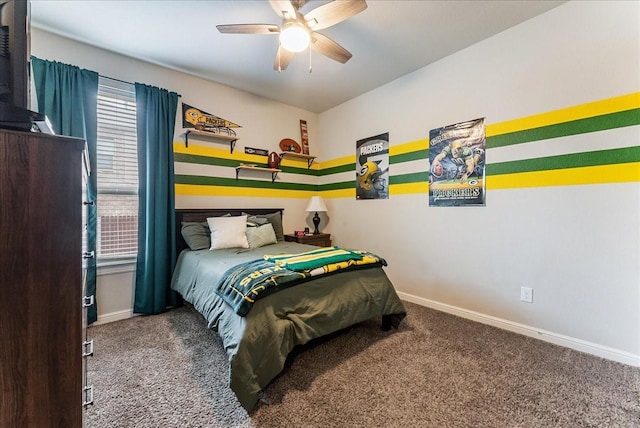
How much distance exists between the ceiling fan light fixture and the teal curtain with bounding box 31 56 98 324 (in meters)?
1.93

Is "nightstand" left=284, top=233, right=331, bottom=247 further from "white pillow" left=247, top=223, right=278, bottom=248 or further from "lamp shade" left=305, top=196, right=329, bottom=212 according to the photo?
"white pillow" left=247, top=223, right=278, bottom=248

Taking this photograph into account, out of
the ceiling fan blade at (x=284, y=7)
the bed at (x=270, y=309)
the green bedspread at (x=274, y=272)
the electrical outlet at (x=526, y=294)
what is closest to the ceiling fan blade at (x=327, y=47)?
the ceiling fan blade at (x=284, y=7)

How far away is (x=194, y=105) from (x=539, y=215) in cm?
364

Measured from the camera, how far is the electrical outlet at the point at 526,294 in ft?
7.37

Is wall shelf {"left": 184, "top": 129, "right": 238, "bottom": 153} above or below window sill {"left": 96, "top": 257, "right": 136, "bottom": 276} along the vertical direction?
above

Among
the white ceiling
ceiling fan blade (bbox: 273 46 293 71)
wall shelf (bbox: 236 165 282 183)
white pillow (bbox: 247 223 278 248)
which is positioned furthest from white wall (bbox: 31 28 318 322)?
ceiling fan blade (bbox: 273 46 293 71)

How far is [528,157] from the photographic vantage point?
7.39 ft

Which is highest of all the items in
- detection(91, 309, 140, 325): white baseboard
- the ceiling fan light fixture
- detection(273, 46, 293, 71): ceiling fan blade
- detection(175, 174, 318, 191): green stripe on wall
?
detection(273, 46, 293, 71): ceiling fan blade

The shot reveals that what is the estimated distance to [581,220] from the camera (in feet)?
6.58

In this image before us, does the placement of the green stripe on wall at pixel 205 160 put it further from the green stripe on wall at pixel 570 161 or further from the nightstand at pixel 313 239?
the green stripe on wall at pixel 570 161

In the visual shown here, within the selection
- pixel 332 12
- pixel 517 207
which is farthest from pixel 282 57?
pixel 517 207

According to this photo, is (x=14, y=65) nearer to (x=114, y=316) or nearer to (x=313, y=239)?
(x=114, y=316)

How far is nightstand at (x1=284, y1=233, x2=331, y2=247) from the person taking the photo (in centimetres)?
367

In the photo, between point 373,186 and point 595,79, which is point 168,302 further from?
point 595,79
